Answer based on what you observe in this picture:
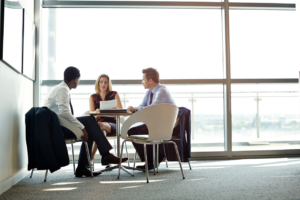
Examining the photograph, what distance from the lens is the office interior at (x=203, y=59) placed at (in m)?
4.52

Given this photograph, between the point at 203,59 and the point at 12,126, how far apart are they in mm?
2937

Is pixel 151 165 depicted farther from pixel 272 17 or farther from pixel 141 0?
pixel 272 17

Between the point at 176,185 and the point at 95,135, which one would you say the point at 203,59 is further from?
the point at 176,185

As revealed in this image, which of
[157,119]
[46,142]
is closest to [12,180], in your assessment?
[46,142]

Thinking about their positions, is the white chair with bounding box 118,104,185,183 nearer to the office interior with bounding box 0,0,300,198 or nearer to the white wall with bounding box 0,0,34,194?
the white wall with bounding box 0,0,34,194

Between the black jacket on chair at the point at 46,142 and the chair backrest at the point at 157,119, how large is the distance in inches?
27.3

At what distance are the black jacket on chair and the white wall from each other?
0.18 meters

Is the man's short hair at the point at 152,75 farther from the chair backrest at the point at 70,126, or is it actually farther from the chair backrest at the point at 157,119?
the chair backrest at the point at 70,126

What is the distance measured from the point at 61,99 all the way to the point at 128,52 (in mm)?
1767

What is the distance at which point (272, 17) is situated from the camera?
4859 millimetres

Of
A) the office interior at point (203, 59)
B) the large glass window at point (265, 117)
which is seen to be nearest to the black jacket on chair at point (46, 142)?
the office interior at point (203, 59)

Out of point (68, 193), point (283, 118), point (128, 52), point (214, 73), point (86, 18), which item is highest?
point (86, 18)

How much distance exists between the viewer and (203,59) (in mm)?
4703

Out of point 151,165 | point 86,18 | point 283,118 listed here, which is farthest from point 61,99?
point 283,118
